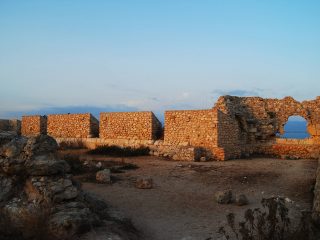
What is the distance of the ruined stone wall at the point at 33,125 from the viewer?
22078mm

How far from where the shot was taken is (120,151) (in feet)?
55.6

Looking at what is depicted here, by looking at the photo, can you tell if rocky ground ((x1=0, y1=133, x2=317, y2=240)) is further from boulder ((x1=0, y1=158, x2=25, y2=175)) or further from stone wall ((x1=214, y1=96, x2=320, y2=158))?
stone wall ((x1=214, y1=96, x2=320, y2=158))

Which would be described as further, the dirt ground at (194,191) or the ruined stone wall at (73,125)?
the ruined stone wall at (73,125)

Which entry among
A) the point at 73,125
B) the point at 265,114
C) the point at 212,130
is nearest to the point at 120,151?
the point at 212,130

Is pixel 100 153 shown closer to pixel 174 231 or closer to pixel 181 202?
pixel 181 202

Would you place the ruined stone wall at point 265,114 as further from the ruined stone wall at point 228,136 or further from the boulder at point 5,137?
the boulder at point 5,137

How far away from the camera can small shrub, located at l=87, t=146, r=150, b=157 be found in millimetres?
16688

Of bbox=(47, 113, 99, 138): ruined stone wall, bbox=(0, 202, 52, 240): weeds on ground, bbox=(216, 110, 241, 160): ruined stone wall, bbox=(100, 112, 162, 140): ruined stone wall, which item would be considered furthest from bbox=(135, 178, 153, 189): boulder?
bbox=(47, 113, 99, 138): ruined stone wall

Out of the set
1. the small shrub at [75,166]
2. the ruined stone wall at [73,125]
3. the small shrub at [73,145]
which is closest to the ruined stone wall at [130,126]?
the ruined stone wall at [73,125]

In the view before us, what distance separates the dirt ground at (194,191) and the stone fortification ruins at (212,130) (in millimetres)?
1933

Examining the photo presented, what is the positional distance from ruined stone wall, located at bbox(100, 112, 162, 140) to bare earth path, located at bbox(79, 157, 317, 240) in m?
3.09

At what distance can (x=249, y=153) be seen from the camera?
1816 cm

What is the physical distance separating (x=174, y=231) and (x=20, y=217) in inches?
113

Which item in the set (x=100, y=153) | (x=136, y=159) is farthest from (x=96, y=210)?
(x=100, y=153)
